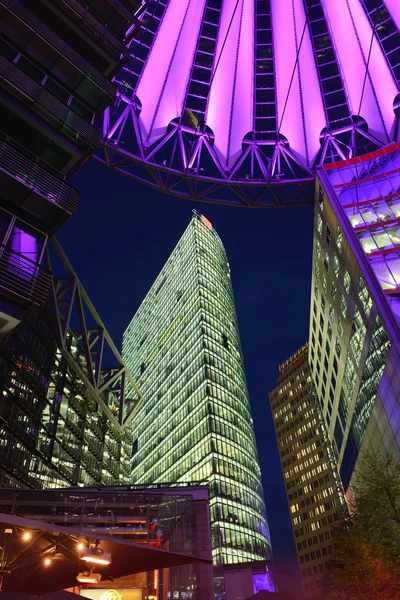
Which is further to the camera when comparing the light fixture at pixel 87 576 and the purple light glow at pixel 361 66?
the purple light glow at pixel 361 66

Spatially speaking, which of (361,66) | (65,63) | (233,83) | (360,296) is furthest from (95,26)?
(360,296)

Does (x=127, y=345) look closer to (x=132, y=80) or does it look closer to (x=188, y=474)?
(x=188, y=474)

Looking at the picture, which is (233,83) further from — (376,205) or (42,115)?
(42,115)

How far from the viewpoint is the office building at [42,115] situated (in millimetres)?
16875

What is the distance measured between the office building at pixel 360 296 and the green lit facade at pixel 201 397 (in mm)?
30641

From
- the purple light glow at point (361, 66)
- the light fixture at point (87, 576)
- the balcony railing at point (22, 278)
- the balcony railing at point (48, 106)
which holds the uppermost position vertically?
the purple light glow at point (361, 66)

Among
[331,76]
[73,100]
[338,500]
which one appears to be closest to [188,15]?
[331,76]

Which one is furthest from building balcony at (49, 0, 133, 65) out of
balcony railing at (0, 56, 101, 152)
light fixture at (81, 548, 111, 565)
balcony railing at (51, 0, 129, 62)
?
light fixture at (81, 548, 111, 565)

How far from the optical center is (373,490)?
75.2 feet

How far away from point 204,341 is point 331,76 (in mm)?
64304

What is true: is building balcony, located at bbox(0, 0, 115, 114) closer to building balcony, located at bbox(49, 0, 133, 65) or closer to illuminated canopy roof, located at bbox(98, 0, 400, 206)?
building balcony, located at bbox(49, 0, 133, 65)

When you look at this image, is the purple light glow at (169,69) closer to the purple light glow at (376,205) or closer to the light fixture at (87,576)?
the purple light glow at (376,205)

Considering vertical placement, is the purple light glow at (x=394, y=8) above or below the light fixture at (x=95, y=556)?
above

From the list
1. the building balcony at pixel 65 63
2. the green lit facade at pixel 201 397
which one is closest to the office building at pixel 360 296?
the building balcony at pixel 65 63
